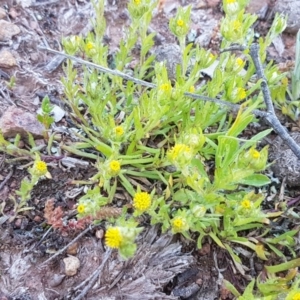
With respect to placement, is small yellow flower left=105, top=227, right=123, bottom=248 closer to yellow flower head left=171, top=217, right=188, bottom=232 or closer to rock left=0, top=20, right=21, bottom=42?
yellow flower head left=171, top=217, right=188, bottom=232

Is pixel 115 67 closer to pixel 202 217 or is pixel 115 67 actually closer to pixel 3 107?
pixel 3 107

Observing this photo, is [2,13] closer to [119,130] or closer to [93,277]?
[119,130]

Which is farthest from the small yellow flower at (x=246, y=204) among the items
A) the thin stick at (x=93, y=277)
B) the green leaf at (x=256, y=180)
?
the thin stick at (x=93, y=277)

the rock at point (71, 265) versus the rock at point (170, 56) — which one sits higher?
the rock at point (170, 56)

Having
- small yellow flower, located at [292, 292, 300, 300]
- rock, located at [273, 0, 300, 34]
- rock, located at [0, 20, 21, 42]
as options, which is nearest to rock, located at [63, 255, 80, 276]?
small yellow flower, located at [292, 292, 300, 300]

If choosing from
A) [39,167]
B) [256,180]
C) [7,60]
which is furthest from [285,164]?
[7,60]

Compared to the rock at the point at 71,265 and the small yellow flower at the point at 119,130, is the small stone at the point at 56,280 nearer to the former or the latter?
the rock at the point at 71,265
